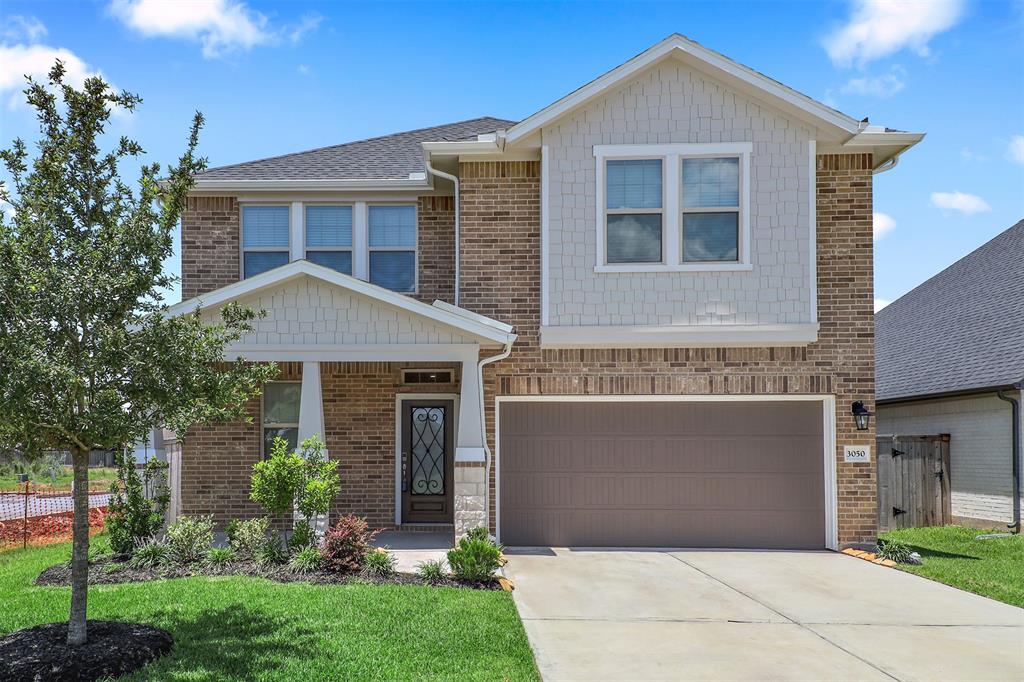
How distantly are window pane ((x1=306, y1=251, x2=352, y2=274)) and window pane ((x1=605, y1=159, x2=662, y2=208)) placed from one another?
14.2 ft

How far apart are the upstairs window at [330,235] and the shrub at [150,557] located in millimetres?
5114

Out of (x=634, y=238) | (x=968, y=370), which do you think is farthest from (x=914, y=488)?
(x=634, y=238)

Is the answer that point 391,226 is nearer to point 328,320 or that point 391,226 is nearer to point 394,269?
point 394,269

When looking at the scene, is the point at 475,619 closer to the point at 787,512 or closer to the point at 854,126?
the point at 787,512

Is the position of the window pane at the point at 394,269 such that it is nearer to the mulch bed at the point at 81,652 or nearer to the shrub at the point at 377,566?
the shrub at the point at 377,566

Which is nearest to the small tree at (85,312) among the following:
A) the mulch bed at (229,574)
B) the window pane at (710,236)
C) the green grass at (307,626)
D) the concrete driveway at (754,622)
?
the green grass at (307,626)

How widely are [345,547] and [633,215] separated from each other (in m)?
5.91

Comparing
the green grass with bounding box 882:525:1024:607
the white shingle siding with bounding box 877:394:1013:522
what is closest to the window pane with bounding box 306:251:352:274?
the green grass with bounding box 882:525:1024:607

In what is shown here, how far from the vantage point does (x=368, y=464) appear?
12.6 metres

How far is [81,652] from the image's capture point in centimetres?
598

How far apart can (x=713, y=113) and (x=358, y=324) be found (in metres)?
5.79

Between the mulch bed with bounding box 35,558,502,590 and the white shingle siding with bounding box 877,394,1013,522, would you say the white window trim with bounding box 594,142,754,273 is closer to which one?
the mulch bed with bounding box 35,558,502,590

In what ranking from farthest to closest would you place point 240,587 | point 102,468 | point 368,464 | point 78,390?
point 102,468, point 368,464, point 240,587, point 78,390

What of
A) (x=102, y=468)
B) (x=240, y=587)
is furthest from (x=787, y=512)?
(x=102, y=468)
